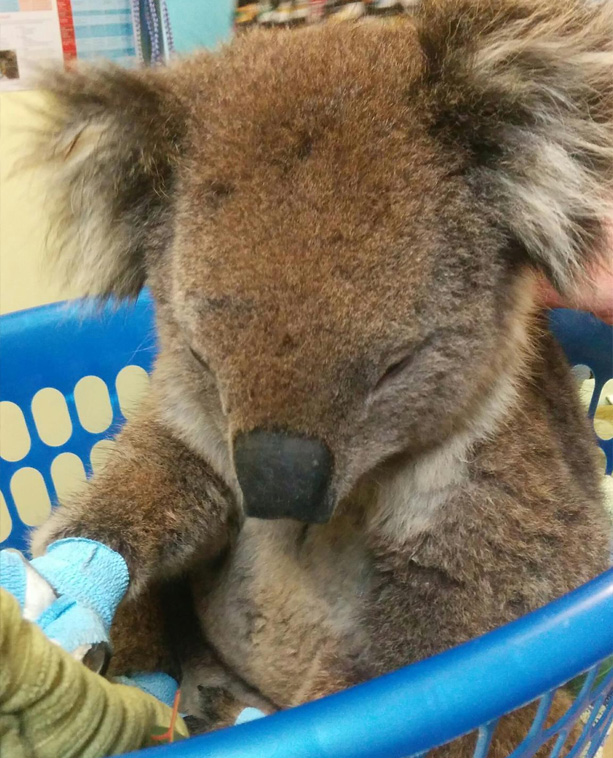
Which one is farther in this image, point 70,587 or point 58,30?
point 58,30

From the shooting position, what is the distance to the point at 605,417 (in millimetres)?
1924

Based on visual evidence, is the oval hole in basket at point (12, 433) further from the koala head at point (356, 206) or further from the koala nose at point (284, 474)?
the koala nose at point (284, 474)

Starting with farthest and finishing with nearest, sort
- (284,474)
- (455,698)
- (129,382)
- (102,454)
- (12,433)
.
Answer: (12,433) → (129,382) → (102,454) → (284,474) → (455,698)

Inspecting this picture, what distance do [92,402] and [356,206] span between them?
1276mm

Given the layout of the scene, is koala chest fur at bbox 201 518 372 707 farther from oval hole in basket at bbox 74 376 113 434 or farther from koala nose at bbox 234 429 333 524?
oval hole in basket at bbox 74 376 113 434

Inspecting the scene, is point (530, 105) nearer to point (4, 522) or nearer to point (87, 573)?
point (87, 573)

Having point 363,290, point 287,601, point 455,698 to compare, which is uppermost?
point 363,290

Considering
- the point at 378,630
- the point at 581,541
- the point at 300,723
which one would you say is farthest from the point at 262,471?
the point at 581,541

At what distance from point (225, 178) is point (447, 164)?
0.22 meters

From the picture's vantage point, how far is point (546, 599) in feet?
2.94

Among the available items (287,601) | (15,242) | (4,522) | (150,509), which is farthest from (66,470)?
(287,601)

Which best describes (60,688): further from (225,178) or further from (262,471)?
(225,178)

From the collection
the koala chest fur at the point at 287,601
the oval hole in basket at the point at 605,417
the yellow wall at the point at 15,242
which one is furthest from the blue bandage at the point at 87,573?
the oval hole in basket at the point at 605,417

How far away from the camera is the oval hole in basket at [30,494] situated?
6.61 ft
